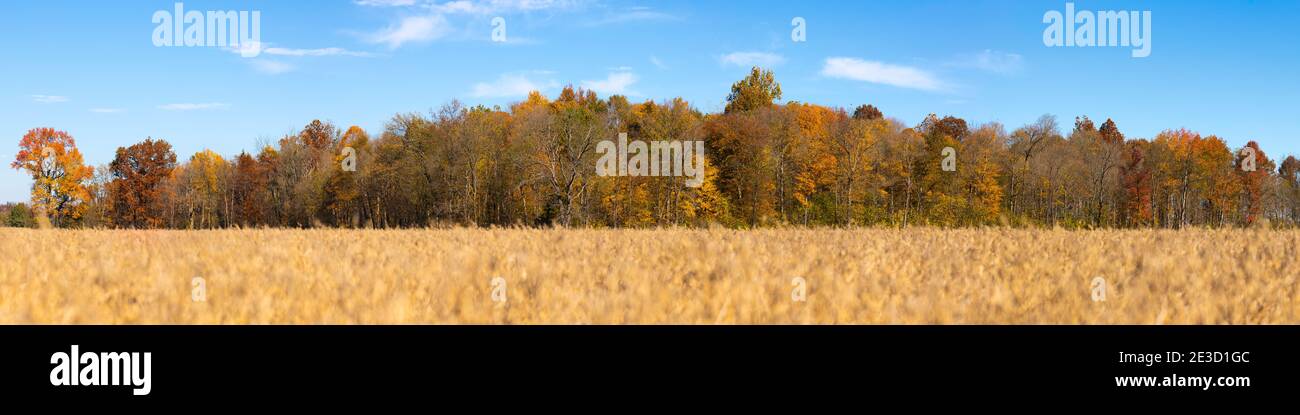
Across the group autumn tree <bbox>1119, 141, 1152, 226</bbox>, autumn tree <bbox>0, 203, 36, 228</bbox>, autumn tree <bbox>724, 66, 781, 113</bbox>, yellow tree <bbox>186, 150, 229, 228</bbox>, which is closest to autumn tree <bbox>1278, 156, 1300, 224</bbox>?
autumn tree <bbox>1119, 141, 1152, 226</bbox>

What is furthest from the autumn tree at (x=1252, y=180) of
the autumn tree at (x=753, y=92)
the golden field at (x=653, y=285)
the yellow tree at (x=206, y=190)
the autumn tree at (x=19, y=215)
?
the autumn tree at (x=19, y=215)

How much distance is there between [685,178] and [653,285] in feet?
190

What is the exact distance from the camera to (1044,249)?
8875 mm

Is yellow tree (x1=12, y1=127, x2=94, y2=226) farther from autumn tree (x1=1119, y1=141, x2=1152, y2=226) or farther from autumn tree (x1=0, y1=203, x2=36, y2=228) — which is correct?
autumn tree (x1=1119, y1=141, x2=1152, y2=226)

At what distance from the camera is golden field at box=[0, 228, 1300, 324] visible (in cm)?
469

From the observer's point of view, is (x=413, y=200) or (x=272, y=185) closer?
(x=413, y=200)

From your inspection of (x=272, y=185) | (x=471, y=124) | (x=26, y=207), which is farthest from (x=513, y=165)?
(x=26, y=207)

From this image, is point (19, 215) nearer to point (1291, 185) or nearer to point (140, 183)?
point (140, 183)

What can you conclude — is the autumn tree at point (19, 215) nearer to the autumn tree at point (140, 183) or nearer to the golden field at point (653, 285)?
the autumn tree at point (140, 183)

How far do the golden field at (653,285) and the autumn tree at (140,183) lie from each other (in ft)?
282

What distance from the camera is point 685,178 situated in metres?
63.7
